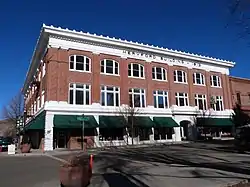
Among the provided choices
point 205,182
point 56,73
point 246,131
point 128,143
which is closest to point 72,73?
point 56,73

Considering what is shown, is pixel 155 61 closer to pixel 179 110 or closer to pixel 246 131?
pixel 179 110

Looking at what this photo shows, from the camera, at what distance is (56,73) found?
3017cm

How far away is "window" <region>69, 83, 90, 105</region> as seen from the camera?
3064 centimetres

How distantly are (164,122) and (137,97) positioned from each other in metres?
4.79

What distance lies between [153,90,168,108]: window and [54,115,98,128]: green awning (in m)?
Result: 10.5

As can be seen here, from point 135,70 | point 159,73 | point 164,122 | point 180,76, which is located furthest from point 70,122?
point 180,76

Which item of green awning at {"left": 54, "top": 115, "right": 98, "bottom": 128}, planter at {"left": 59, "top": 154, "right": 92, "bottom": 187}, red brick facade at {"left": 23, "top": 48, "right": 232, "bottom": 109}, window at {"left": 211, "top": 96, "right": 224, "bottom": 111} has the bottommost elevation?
planter at {"left": 59, "top": 154, "right": 92, "bottom": 187}

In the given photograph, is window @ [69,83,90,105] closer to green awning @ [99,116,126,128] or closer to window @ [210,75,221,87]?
green awning @ [99,116,126,128]

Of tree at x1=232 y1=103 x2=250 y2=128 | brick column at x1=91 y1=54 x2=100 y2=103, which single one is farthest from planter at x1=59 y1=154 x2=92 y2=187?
tree at x1=232 y1=103 x2=250 y2=128

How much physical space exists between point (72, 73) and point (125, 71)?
23.6 ft

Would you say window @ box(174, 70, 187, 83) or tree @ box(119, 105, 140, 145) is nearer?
tree @ box(119, 105, 140, 145)

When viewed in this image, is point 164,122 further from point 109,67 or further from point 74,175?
point 74,175

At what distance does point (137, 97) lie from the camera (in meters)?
35.5

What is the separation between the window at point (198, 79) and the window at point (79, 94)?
58.8 ft
